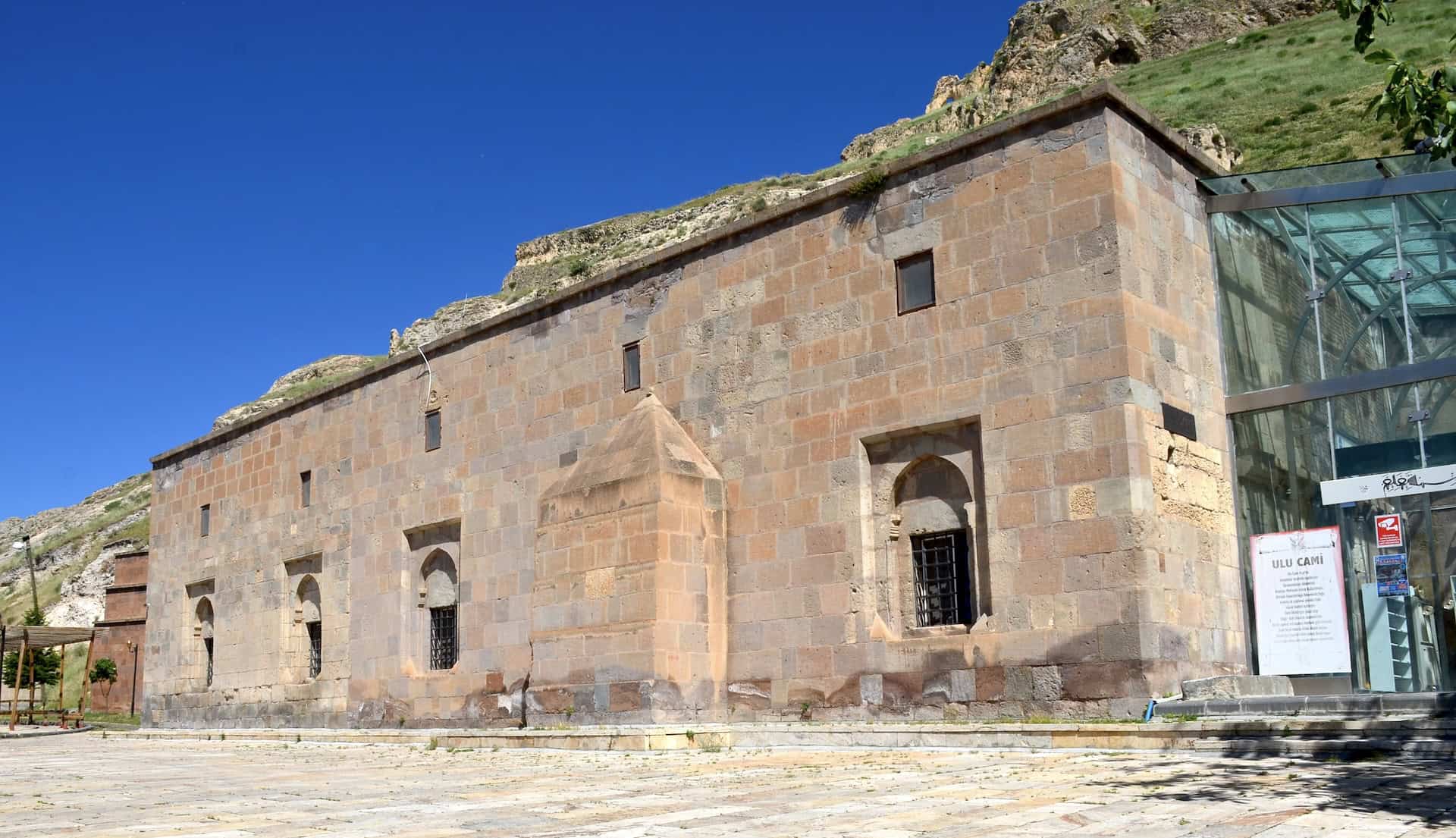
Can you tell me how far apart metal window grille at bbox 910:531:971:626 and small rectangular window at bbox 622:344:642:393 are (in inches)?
198

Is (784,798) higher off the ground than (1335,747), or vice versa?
(1335,747)

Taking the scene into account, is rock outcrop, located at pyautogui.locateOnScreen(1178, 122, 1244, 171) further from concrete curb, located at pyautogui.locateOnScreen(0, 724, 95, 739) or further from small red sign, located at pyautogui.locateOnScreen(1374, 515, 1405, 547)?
concrete curb, located at pyautogui.locateOnScreen(0, 724, 95, 739)

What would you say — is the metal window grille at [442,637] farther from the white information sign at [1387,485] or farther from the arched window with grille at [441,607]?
the white information sign at [1387,485]

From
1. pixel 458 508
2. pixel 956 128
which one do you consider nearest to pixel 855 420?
pixel 458 508

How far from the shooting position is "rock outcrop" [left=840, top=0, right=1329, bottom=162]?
60.7 metres

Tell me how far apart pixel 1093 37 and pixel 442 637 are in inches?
2077

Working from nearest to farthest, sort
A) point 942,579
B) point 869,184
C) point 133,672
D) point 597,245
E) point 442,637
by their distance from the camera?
1. point 942,579
2. point 869,184
3. point 442,637
4. point 133,672
5. point 597,245

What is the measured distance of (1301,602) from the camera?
13258 mm

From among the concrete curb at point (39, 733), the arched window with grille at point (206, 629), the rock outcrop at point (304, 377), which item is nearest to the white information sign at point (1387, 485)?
the arched window with grille at point (206, 629)

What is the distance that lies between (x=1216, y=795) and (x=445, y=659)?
1460cm

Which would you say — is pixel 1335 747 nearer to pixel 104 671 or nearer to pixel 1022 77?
pixel 104 671

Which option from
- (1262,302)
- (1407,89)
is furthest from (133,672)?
(1407,89)

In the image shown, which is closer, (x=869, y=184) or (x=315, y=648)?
(x=869, y=184)

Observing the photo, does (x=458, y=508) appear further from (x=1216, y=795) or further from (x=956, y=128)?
(x=956, y=128)
